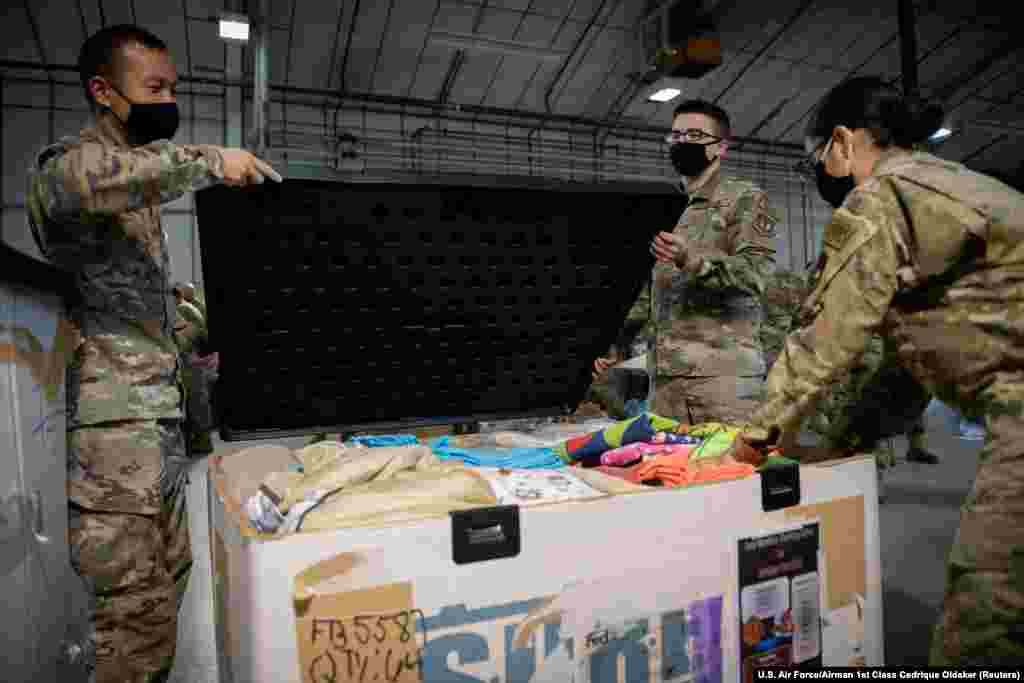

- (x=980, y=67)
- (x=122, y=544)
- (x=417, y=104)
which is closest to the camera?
(x=122, y=544)

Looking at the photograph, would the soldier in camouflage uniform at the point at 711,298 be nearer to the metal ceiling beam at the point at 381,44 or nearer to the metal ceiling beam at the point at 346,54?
the metal ceiling beam at the point at 381,44

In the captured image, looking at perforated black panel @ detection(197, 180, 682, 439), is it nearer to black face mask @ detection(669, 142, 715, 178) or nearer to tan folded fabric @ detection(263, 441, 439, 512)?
tan folded fabric @ detection(263, 441, 439, 512)

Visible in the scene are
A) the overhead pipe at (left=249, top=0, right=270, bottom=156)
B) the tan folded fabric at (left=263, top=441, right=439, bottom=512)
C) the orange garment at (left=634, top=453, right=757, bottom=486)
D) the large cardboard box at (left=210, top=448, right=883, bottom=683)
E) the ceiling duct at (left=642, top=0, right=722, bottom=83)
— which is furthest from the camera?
the ceiling duct at (left=642, top=0, right=722, bottom=83)

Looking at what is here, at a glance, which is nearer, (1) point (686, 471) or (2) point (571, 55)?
(1) point (686, 471)

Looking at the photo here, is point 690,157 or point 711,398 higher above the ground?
point 690,157

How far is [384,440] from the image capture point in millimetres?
1289

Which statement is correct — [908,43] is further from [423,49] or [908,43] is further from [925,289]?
[925,289]

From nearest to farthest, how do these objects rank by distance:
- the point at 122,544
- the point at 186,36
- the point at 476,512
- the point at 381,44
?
the point at 476,512, the point at 122,544, the point at 186,36, the point at 381,44

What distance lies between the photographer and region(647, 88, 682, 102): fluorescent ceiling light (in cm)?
552

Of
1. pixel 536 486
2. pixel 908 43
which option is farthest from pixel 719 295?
pixel 908 43

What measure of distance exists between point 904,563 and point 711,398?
124cm

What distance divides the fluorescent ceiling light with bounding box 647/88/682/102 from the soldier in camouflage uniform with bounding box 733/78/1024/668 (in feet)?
16.1

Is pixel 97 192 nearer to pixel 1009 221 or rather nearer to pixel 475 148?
pixel 1009 221

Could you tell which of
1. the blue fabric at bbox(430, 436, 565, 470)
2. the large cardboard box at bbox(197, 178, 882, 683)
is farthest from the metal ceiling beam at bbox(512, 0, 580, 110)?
the blue fabric at bbox(430, 436, 565, 470)
